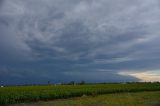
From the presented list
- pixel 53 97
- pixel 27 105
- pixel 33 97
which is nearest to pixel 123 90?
pixel 53 97

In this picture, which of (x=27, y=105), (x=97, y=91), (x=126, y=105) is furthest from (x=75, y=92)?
(x=126, y=105)

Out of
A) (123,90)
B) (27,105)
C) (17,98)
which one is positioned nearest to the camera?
(27,105)

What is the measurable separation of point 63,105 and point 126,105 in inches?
256

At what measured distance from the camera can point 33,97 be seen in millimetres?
43625

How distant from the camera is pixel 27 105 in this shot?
37969 mm

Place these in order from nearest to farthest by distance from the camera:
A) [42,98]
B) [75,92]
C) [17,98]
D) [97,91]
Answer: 1. [17,98]
2. [42,98]
3. [75,92]
4. [97,91]

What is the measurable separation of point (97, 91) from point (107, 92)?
8.71 ft

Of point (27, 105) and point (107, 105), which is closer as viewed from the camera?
point (107, 105)

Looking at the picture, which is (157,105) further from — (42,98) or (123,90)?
(123,90)

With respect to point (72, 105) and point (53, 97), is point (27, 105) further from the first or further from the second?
point (53, 97)

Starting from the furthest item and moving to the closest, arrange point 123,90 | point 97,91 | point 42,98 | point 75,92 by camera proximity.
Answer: point 123,90, point 97,91, point 75,92, point 42,98

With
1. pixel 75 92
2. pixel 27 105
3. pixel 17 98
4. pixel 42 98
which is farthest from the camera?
pixel 75 92

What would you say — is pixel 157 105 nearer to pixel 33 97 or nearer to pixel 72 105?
pixel 72 105

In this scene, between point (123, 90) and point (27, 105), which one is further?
point (123, 90)
